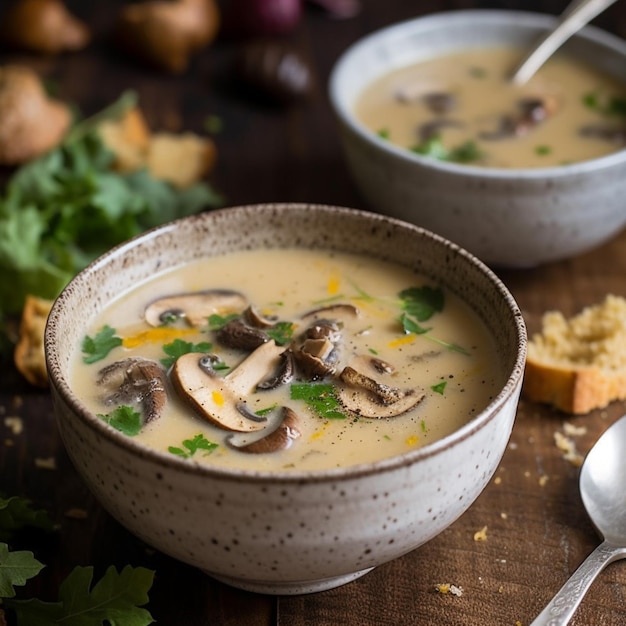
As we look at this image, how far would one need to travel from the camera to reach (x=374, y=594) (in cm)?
217

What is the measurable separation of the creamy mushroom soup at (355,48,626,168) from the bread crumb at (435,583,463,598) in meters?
1.50

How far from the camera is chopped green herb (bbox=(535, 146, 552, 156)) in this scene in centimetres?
332

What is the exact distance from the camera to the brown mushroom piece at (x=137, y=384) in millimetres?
2068

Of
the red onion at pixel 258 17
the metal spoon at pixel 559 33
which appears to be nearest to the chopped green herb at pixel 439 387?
the metal spoon at pixel 559 33

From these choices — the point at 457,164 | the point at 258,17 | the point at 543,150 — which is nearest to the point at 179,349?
the point at 457,164

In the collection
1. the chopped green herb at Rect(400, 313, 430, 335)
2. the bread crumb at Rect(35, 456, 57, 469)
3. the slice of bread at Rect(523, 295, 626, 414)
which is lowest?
the bread crumb at Rect(35, 456, 57, 469)

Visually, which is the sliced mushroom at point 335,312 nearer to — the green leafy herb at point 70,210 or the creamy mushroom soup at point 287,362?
the creamy mushroom soup at point 287,362

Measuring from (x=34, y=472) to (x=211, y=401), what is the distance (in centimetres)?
70

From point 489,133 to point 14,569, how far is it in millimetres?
2144

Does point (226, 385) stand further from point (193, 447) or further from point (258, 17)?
point (258, 17)

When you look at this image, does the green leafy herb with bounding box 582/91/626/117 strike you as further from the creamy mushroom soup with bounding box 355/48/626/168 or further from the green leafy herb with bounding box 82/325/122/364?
the green leafy herb with bounding box 82/325/122/364

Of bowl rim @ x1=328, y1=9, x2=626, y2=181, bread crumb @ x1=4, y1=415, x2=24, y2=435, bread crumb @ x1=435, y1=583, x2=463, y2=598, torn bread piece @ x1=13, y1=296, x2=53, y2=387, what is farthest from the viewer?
bowl rim @ x1=328, y1=9, x2=626, y2=181

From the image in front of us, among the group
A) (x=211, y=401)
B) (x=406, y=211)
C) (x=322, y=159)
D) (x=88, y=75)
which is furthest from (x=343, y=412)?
(x=88, y=75)

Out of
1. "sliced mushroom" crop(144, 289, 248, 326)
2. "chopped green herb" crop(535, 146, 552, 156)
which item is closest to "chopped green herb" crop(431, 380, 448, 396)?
"sliced mushroom" crop(144, 289, 248, 326)
